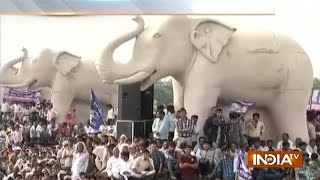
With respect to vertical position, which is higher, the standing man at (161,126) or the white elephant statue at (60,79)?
the white elephant statue at (60,79)

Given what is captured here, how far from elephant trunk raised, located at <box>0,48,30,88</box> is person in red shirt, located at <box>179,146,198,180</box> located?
74 centimetres

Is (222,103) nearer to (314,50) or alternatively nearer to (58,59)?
(314,50)

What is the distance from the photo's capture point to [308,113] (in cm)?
306

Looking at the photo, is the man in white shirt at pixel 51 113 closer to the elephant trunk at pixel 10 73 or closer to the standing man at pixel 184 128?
the elephant trunk at pixel 10 73

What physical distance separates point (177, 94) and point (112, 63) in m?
0.29

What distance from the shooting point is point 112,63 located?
3.10 meters

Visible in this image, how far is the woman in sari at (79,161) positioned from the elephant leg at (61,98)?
0.15 m

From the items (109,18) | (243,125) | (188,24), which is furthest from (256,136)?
(109,18)

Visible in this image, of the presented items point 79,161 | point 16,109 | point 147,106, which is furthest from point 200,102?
point 16,109

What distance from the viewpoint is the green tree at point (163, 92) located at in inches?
120

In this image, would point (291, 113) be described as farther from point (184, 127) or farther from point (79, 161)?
point (79, 161)

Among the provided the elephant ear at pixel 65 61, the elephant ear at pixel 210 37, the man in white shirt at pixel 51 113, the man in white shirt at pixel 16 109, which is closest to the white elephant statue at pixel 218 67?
the elephant ear at pixel 210 37

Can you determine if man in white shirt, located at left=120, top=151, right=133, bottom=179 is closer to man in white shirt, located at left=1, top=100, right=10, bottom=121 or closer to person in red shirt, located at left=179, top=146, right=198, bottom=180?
person in red shirt, located at left=179, top=146, right=198, bottom=180

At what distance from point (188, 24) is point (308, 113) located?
0.59 meters
